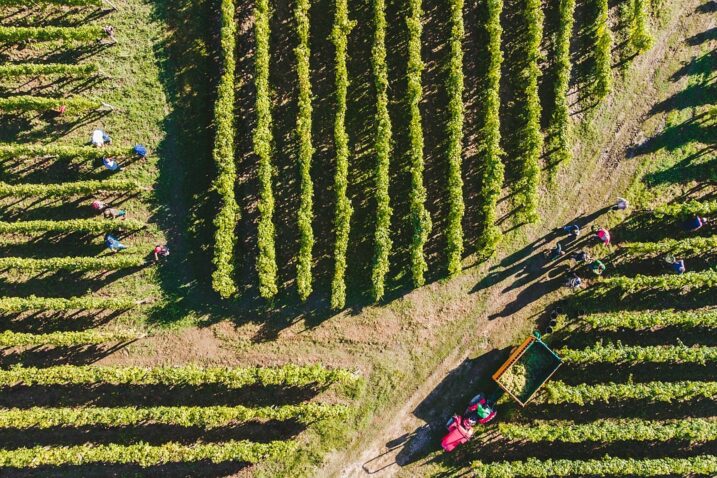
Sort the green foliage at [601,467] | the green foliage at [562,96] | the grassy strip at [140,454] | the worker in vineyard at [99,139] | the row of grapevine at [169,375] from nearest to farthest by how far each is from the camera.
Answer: the grassy strip at [140,454] → the row of grapevine at [169,375] → the green foliage at [601,467] → the worker in vineyard at [99,139] → the green foliage at [562,96]

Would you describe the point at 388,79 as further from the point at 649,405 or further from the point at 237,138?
the point at 649,405

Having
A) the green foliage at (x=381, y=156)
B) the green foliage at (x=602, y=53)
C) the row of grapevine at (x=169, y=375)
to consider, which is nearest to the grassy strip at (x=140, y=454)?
the row of grapevine at (x=169, y=375)

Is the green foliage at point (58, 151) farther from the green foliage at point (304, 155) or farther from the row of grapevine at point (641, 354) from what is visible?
the row of grapevine at point (641, 354)

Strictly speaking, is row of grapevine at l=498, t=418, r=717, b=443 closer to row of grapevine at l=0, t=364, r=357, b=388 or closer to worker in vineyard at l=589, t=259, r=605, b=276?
worker in vineyard at l=589, t=259, r=605, b=276

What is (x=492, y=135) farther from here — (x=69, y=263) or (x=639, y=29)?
(x=69, y=263)

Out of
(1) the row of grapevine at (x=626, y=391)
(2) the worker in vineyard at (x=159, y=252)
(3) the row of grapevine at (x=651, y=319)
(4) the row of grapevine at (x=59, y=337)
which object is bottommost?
(1) the row of grapevine at (x=626, y=391)

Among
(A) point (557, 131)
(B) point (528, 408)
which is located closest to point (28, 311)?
(B) point (528, 408)
